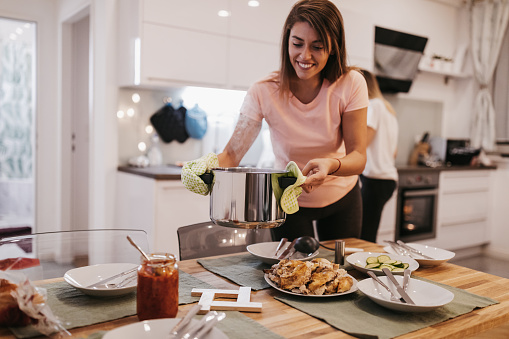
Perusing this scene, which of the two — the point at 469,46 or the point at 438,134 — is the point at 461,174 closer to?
the point at 438,134

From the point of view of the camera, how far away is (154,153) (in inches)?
130

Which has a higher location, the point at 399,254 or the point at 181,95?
the point at 181,95

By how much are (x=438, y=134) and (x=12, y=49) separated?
4198mm

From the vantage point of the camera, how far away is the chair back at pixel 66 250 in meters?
1.01

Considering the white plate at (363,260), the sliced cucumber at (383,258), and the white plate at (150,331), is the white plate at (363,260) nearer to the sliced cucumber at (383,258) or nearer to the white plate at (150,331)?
the sliced cucumber at (383,258)

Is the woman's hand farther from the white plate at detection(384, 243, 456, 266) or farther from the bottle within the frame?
the bottle

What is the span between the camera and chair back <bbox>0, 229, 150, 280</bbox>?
1.01 meters

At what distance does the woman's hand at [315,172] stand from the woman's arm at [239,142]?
13.5 inches

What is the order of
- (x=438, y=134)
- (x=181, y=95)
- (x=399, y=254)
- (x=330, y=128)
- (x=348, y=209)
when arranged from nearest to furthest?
(x=399, y=254)
(x=330, y=128)
(x=348, y=209)
(x=181, y=95)
(x=438, y=134)

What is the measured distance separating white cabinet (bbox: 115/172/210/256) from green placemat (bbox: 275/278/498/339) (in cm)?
179

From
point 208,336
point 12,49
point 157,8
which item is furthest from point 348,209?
point 12,49

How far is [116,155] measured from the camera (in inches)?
125

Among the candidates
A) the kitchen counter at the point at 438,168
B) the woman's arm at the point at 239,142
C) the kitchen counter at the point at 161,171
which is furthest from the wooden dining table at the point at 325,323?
the kitchen counter at the point at 438,168

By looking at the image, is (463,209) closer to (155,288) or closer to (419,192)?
(419,192)
